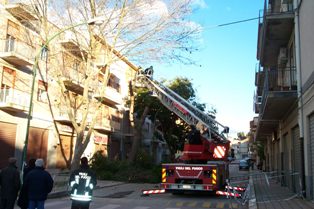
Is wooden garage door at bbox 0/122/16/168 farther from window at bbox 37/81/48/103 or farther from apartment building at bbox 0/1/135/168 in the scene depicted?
window at bbox 37/81/48/103

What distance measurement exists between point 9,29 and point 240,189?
17.7 metres

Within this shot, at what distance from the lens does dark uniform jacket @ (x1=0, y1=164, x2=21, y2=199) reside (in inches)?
368

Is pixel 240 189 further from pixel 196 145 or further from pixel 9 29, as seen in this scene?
pixel 9 29

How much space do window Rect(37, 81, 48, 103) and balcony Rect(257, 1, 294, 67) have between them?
51.8 ft

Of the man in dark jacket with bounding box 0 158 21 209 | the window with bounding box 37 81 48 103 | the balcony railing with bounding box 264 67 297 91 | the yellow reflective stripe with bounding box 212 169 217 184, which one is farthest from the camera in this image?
the window with bounding box 37 81 48 103

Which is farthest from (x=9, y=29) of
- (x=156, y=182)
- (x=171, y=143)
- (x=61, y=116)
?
(x=171, y=143)

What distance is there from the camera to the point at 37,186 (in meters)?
8.57

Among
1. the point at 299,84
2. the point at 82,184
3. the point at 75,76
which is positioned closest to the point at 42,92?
the point at 75,76

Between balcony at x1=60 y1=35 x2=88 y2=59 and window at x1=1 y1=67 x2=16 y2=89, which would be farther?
balcony at x1=60 y1=35 x2=88 y2=59

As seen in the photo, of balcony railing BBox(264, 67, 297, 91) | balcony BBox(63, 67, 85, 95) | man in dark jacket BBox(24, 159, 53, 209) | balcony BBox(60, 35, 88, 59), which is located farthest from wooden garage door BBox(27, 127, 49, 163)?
man in dark jacket BBox(24, 159, 53, 209)

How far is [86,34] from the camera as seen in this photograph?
2642cm

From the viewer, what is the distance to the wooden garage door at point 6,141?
25.4 metres

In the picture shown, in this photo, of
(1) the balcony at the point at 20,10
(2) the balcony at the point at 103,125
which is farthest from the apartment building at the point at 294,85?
(2) the balcony at the point at 103,125

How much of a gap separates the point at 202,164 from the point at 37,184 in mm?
10388
